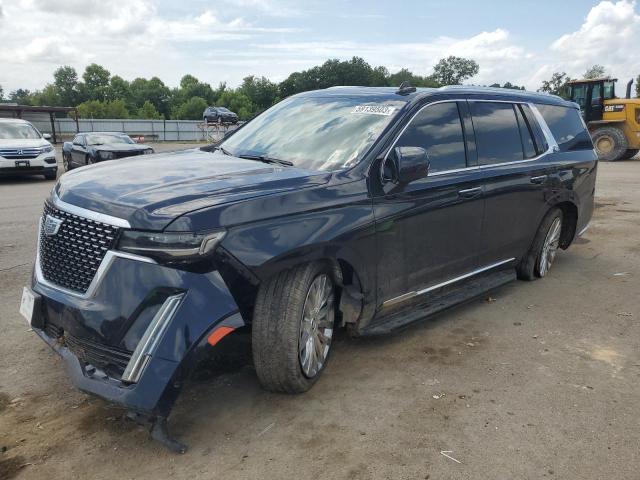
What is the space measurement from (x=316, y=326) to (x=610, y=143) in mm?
21108

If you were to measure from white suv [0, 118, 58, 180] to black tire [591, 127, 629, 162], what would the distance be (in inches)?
712

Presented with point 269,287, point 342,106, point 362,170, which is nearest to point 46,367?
point 269,287

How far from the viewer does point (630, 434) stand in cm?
304

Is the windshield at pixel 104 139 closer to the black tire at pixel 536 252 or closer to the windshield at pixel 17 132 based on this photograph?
the windshield at pixel 17 132

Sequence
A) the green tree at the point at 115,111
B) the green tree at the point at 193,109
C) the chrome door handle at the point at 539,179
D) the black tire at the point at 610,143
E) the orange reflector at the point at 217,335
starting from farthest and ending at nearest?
the green tree at the point at 193,109 → the green tree at the point at 115,111 → the black tire at the point at 610,143 → the chrome door handle at the point at 539,179 → the orange reflector at the point at 217,335

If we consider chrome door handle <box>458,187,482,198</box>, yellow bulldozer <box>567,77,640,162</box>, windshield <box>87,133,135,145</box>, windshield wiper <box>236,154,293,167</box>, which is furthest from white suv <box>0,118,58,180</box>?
yellow bulldozer <box>567,77,640,162</box>

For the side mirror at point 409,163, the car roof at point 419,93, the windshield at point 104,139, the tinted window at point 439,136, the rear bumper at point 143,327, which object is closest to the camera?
the rear bumper at point 143,327

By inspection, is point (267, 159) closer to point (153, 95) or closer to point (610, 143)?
point (610, 143)

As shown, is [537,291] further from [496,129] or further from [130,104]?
[130,104]

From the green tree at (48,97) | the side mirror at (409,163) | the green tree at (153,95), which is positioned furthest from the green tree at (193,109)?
the side mirror at (409,163)

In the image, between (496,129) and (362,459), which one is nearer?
(362,459)

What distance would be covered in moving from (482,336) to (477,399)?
3.47 feet

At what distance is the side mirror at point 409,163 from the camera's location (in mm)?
3545

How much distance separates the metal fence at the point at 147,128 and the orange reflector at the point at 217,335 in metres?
39.6
